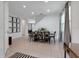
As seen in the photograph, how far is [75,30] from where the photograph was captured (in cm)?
488

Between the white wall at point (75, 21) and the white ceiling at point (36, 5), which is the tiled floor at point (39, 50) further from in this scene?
the white ceiling at point (36, 5)

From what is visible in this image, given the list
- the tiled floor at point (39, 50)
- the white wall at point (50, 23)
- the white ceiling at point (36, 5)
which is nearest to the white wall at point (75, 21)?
the tiled floor at point (39, 50)

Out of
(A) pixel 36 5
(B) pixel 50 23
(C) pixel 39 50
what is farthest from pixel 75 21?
(B) pixel 50 23

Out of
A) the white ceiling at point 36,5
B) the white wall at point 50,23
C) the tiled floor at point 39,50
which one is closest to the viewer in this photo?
the tiled floor at point 39,50

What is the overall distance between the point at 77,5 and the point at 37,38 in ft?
16.3

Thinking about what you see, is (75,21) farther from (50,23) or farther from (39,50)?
(50,23)

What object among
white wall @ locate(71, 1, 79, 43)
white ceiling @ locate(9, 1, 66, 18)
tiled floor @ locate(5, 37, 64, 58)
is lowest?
tiled floor @ locate(5, 37, 64, 58)

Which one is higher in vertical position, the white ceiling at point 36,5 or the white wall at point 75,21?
the white ceiling at point 36,5

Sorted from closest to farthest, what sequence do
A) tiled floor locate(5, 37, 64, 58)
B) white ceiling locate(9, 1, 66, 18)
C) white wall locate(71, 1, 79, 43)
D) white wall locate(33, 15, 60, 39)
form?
tiled floor locate(5, 37, 64, 58) → white wall locate(71, 1, 79, 43) → white ceiling locate(9, 1, 66, 18) → white wall locate(33, 15, 60, 39)

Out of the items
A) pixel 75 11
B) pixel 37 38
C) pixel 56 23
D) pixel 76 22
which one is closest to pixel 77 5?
pixel 75 11

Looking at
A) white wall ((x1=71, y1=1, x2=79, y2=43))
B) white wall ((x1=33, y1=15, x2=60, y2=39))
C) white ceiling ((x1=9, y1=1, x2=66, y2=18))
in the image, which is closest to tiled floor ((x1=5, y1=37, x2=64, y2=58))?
white wall ((x1=71, y1=1, x2=79, y2=43))

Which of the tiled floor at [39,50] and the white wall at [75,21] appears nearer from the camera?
the tiled floor at [39,50]

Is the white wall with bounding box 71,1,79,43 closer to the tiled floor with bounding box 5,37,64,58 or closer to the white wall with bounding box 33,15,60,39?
the tiled floor with bounding box 5,37,64,58

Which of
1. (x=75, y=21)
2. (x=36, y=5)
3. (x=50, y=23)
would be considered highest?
(x=36, y=5)
